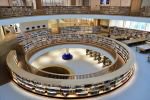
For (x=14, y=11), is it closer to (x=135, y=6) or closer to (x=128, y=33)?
(x=135, y=6)

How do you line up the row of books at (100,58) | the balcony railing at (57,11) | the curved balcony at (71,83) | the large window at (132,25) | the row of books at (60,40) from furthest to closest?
1. the large window at (132,25)
2. the row of books at (100,58)
3. the balcony railing at (57,11)
4. the row of books at (60,40)
5. the curved balcony at (71,83)

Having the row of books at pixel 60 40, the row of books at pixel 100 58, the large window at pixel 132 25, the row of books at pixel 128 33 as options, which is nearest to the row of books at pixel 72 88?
the row of books at pixel 60 40

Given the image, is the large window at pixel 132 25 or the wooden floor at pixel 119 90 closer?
the wooden floor at pixel 119 90

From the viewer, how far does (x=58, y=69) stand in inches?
544

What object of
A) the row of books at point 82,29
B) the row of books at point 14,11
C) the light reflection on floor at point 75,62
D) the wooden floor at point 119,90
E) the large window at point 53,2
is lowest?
the light reflection on floor at point 75,62

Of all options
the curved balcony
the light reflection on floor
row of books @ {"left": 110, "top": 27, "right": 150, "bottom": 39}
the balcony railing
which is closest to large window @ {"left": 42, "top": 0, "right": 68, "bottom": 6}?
the balcony railing

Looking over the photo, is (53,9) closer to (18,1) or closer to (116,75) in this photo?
(18,1)

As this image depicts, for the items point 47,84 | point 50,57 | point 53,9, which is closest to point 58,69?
point 50,57

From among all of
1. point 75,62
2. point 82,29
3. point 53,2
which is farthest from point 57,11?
point 53,2

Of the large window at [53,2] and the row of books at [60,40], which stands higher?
the large window at [53,2]

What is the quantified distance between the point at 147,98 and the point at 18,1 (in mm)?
15915

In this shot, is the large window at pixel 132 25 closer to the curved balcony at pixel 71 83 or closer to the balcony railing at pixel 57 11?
the balcony railing at pixel 57 11

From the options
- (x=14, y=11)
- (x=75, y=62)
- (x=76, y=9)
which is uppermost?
(x=76, y=9)

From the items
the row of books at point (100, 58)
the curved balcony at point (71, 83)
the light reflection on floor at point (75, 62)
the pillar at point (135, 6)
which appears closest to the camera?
the curved balcony at point (71, 83)
